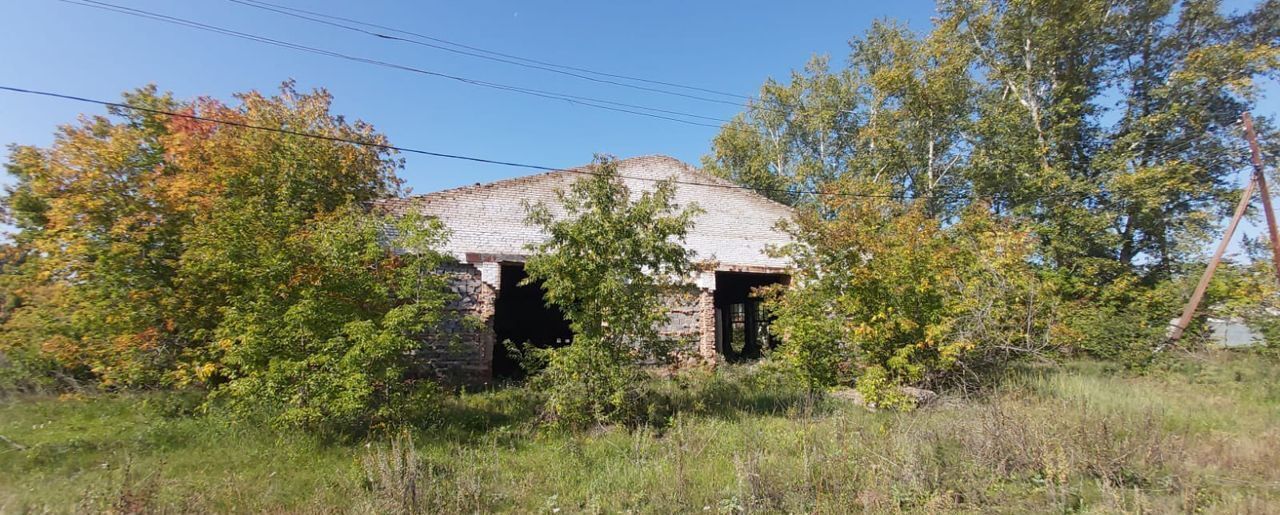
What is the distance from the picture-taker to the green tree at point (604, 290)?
7004mm

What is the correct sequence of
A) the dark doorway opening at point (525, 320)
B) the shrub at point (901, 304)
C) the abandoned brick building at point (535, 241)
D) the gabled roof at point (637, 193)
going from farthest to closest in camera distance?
1. the dark doorway opening at point (525, 320)
2. the gabled roof at point (637, 193)
3. the abandoned brick building at point (535, 241)
4. the shrub at point (901, 304)

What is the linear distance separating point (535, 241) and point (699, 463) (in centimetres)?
733

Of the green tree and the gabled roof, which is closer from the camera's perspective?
the green tree

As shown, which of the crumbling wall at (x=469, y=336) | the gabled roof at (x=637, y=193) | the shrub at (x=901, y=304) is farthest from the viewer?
the gabled roof at (x=637, y=193)

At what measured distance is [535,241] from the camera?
1185 centimetres

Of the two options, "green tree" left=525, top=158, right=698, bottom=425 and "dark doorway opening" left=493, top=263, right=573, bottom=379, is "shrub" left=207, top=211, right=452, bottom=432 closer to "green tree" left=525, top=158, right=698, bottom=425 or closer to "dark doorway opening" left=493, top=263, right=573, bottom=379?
"green tree" left=525, top=158, right=698, bottom=425

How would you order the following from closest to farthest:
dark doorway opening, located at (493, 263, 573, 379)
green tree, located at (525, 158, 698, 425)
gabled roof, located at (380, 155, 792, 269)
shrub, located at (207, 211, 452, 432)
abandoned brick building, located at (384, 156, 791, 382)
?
shrub, located at (207, 211, 452, 432) < green tree, located at (525, 158, 698, 425) < abandoned brick building, located at (384, 156, 791, 382) < gabled roof, located at (380, 155, 792, 269) < dark doorway opening, located at (493, 263, 573, 379)

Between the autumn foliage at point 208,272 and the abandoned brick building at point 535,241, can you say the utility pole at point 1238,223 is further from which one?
the autumn foliage at point 208,272

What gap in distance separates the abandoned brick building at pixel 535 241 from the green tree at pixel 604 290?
1.04 metres

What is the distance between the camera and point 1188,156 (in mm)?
15336

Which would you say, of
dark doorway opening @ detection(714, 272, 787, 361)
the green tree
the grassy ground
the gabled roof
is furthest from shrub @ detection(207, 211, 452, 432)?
dark doorway opening @ detection(714, 272, 787, 361)

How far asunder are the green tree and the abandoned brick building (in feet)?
3.41

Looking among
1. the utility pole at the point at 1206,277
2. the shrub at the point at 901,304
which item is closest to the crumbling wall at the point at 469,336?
the shrub at the point at 901,304

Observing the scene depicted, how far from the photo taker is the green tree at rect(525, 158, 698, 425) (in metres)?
7.00
